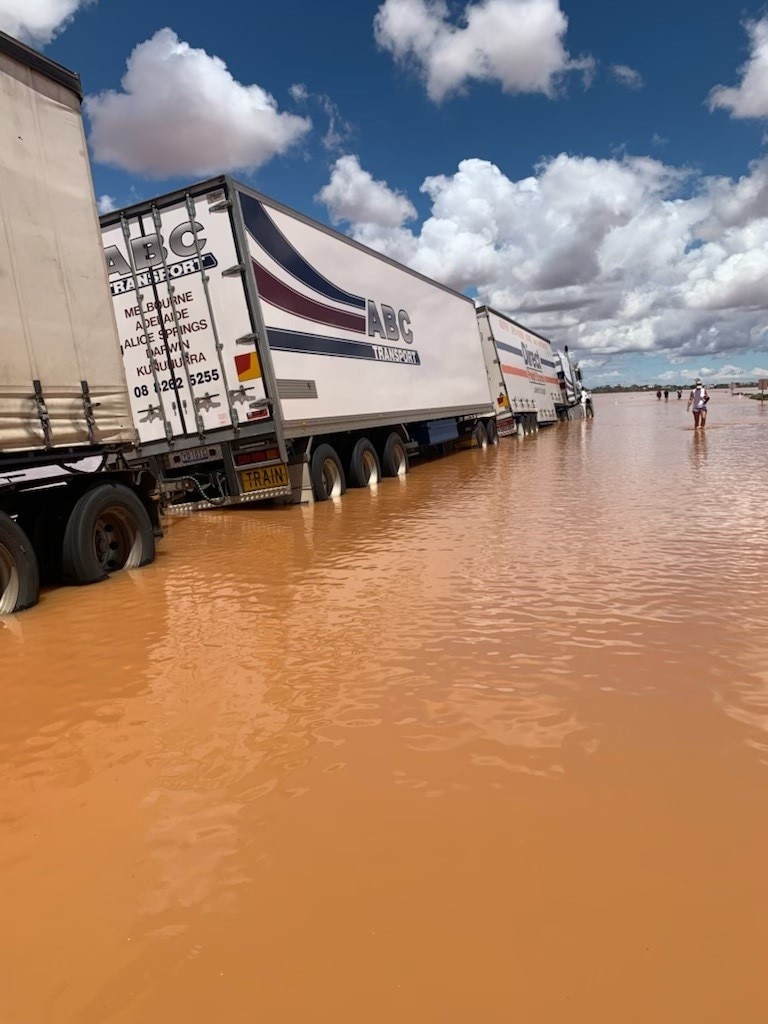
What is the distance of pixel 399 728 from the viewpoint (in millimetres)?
3404

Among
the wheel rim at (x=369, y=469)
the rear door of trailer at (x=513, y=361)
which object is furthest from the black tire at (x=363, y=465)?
the rear door of trailer at (x=513, y=361)

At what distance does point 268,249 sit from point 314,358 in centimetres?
180

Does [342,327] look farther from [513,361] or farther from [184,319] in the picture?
[513,361]

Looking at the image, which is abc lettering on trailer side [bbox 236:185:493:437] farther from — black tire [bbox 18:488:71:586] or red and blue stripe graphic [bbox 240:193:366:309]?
black tire [bbox 18:488:71:586]

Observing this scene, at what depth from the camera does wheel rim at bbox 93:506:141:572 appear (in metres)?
7.27

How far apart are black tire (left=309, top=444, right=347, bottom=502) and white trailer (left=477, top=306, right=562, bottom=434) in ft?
A: 42.4

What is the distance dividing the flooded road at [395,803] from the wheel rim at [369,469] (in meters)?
7.68

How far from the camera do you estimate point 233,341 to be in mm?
9875

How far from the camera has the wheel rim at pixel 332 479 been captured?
12156 mm

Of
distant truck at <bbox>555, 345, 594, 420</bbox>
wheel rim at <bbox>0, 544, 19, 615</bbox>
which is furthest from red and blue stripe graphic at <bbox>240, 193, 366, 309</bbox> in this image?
distant truck at <bbox>555, 345, 594, 420</bbox>

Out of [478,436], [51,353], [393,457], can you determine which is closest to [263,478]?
[51,353]

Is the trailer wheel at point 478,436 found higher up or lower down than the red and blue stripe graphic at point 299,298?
lower down

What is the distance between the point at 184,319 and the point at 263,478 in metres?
2.50

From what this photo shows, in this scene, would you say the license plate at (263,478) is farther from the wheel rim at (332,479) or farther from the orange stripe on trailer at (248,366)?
the wheel rim at (332,479)
